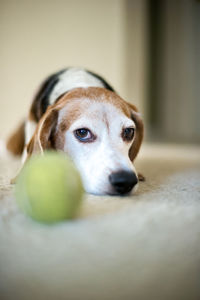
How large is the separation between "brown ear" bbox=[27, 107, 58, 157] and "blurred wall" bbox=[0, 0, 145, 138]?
14.4 ft

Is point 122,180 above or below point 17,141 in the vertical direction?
above

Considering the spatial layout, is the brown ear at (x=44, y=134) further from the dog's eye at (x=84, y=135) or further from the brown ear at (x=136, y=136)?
the brown ear at (x=136, y=136)

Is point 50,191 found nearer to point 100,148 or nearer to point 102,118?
point 100,148

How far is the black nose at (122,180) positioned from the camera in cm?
146

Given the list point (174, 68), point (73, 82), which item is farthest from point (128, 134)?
point (174, 68)

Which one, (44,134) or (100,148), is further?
(44,134)

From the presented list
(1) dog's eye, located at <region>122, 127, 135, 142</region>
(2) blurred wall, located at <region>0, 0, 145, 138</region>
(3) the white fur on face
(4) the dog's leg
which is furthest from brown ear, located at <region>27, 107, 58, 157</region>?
(2) blurred wall, located at <region>0, 0, 145, 138</region>

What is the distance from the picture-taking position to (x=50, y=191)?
3.44 ft

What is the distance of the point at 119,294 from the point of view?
0.76m

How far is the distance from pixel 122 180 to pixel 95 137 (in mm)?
348

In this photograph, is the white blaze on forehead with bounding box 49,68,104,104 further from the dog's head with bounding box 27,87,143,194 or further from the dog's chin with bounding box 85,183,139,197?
the dog's chin with bounding box 85,183,139,197

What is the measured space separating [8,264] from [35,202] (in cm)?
24

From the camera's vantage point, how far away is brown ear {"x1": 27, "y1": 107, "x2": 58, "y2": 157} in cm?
181

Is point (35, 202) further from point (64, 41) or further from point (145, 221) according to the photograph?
point (64, 41)
